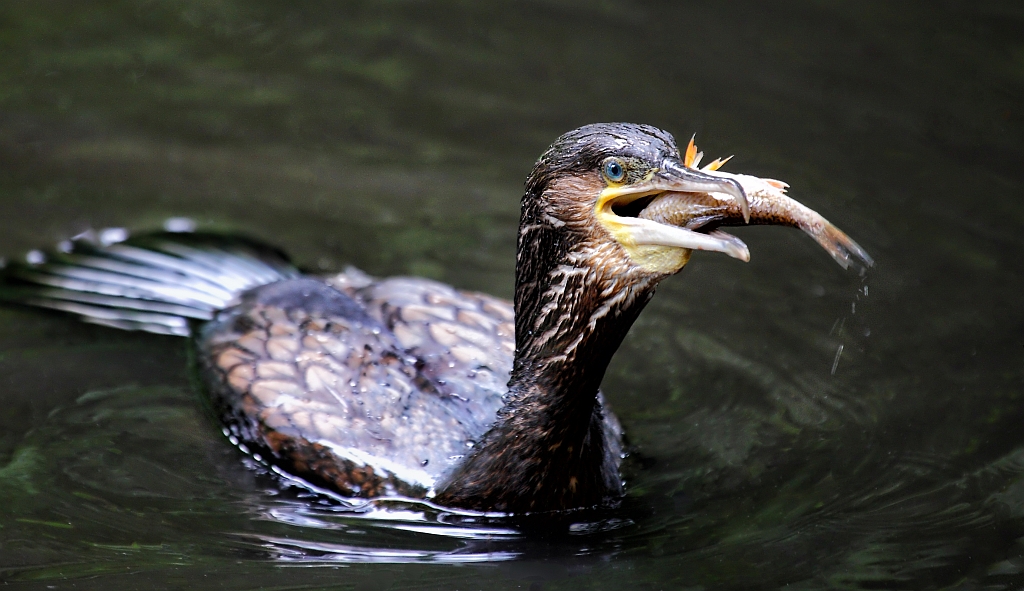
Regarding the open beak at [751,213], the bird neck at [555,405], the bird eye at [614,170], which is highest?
the bird eye at [614,170]

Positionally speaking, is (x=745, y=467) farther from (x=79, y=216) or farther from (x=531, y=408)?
(x=79, y=216)

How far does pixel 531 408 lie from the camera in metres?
4.73

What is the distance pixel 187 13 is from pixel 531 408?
568cm

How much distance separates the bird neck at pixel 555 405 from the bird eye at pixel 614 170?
0.99ft

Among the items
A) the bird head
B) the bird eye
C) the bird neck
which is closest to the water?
the bird neck

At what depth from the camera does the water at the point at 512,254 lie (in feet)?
15.3

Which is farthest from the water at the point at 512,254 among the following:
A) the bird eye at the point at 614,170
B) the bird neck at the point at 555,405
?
the bird eye at the point at 614,170

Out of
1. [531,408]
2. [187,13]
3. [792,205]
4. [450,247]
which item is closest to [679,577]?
[531,408]

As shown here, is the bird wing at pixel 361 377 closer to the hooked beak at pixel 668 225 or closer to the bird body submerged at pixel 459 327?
the bird body submerged at pixel 459 327

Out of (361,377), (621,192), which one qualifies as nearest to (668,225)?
(621,192)

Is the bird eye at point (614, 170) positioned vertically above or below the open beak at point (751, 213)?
above

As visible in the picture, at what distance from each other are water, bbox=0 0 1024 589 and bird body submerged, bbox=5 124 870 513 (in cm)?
18

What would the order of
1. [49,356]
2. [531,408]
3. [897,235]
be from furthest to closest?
[897,235] < [49,356] < [531,408]

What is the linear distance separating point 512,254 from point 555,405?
2437 millimetres
